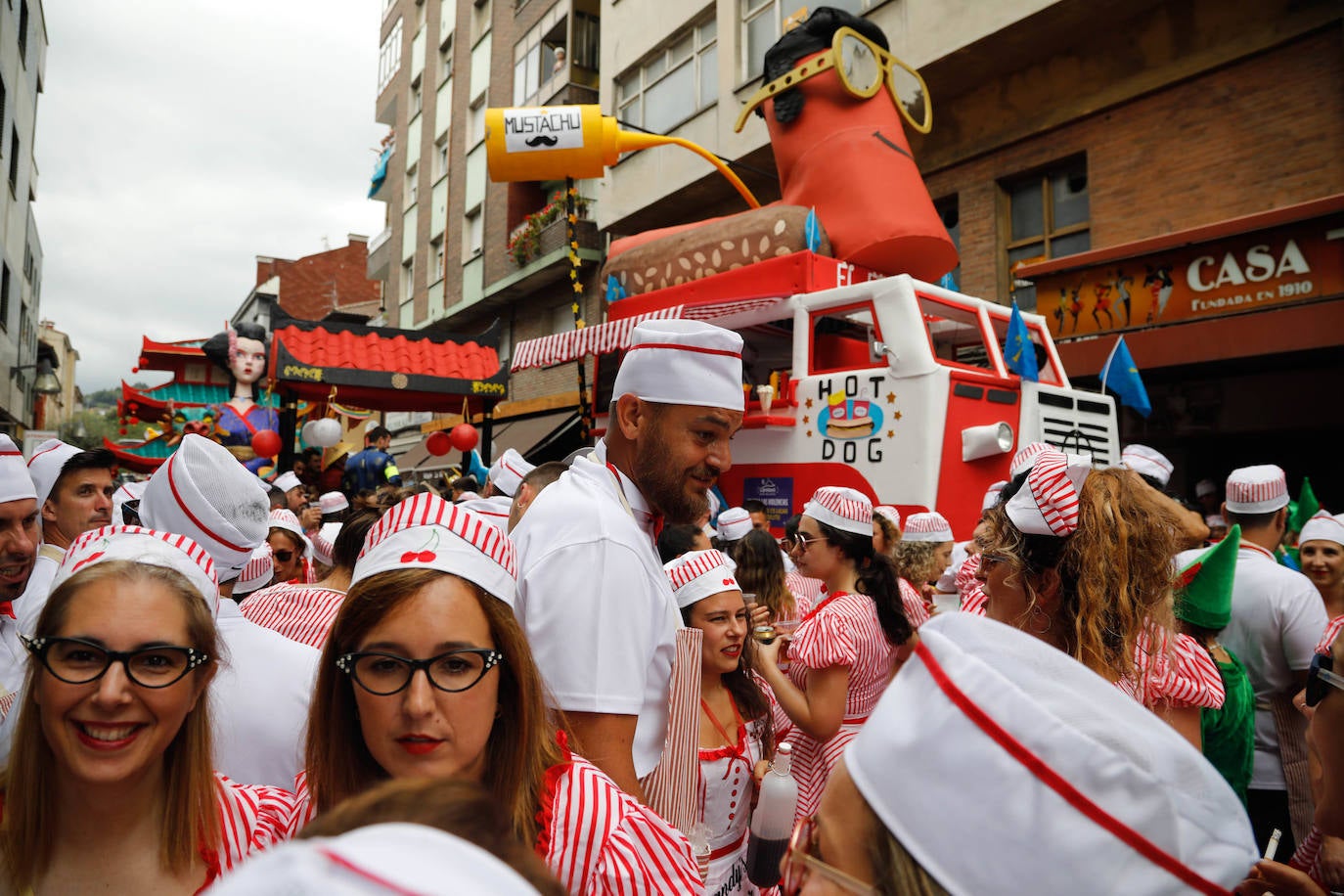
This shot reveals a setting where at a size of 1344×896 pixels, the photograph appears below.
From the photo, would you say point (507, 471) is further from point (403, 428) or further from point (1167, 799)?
point (403, 428)

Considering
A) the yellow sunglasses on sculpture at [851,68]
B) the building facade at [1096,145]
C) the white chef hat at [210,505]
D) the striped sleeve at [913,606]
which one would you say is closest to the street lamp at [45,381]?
the building facade at [1096,145]

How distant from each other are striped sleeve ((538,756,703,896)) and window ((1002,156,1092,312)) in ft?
37.4

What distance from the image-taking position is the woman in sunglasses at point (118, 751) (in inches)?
60.9

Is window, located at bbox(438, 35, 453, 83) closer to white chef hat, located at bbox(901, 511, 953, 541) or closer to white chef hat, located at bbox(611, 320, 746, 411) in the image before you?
white chef hat, located at bbox(901, 511, 953, 541)

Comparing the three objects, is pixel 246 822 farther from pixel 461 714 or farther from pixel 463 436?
pixel 463 436

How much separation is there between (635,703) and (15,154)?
26218mm

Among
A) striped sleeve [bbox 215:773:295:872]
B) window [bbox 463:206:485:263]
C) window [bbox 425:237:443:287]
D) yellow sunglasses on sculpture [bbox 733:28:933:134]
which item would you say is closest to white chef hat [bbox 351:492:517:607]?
striped sleeve [bbox 215:773:295:872]

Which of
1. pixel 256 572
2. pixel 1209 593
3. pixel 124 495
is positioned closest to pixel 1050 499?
pixel 1209 593

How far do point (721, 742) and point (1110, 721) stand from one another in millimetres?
2325

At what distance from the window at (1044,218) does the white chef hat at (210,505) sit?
10820mm

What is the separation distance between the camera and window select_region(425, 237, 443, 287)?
27766 mm

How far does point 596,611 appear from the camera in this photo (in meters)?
1.96

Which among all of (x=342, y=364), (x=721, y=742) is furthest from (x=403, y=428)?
(x=721, y=742)

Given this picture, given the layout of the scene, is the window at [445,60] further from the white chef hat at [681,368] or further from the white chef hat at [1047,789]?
the white chef hat at [1047,789]
